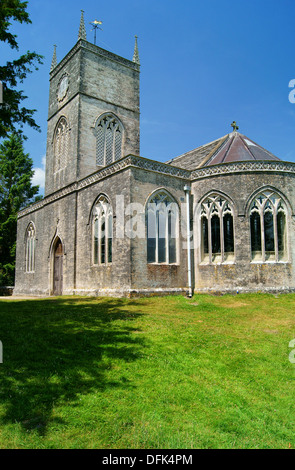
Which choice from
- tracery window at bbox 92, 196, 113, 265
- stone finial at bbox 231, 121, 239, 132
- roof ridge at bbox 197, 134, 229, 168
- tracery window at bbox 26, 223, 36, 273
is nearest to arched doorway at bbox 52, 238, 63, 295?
tracery window at bbox 26, 223, 36, 273

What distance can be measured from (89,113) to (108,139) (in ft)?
7.41

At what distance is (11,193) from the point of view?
39.9 meters

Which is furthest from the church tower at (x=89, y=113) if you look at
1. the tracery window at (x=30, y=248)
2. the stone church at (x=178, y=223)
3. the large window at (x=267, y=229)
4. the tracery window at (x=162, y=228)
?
the large window at (x=267, y=229)

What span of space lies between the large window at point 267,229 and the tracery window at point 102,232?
25.1 feet

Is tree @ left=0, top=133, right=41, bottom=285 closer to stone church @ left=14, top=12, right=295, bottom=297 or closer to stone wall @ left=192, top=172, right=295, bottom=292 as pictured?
stone church @ left=14, top=12, right=295, bottom=297

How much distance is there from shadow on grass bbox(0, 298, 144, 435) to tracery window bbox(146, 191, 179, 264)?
20.9 ft

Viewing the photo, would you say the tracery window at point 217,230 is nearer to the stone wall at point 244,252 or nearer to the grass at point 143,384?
the stone wall at point 244,252

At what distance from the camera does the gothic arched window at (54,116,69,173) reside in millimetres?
25839

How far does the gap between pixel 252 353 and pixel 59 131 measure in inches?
935

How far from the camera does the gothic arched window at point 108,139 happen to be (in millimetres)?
24906

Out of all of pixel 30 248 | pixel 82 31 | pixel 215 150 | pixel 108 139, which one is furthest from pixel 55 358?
pixel 82 31

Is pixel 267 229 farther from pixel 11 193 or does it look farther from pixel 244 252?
pixel 11 193

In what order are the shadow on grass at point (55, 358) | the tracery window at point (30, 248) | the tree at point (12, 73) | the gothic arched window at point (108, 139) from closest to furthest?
the shadow on grass at point (55, 358) → the tree at point (12, 73) → the gothic arched window at point (108, 139) → the tracery window at point (30, 248)
